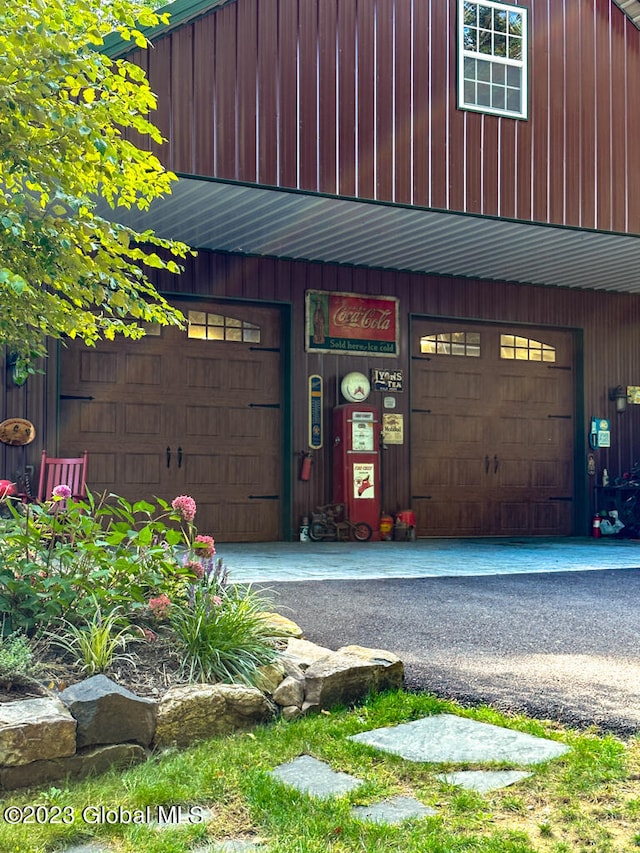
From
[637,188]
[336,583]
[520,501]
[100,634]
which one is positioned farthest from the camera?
[520,501]

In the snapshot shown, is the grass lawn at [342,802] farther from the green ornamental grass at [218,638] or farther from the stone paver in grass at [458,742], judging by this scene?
the green ornamental grass at [218,638]

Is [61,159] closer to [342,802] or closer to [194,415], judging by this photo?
[342,802]

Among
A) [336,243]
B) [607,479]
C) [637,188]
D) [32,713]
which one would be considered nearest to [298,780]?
[32,713]

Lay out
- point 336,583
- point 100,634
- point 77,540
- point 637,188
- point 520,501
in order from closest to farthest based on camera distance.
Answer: point 100,634 → point 77,540 → point 336,583 → point 637,188 → point 520,501

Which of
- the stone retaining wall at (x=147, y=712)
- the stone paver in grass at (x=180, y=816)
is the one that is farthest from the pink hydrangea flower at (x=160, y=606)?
the stone paver in grass at (x=180, y=816)

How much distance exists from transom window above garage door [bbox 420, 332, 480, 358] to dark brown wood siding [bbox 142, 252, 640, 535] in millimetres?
→ 272

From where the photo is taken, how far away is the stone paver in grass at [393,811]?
2541 mm

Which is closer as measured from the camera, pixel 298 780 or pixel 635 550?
pixel 298 780

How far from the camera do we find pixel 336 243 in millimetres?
10336

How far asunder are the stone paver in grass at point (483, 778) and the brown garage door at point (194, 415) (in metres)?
7.61

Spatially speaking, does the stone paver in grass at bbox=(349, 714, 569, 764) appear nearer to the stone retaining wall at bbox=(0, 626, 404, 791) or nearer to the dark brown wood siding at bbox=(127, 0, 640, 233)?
the stone retaining wall at bbox=(0, 626, 404, 791)

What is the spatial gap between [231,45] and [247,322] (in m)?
3.23

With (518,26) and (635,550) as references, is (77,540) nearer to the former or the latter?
(635,550)

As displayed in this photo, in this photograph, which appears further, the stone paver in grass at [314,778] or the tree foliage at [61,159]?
the tree foliage at [61,159]
